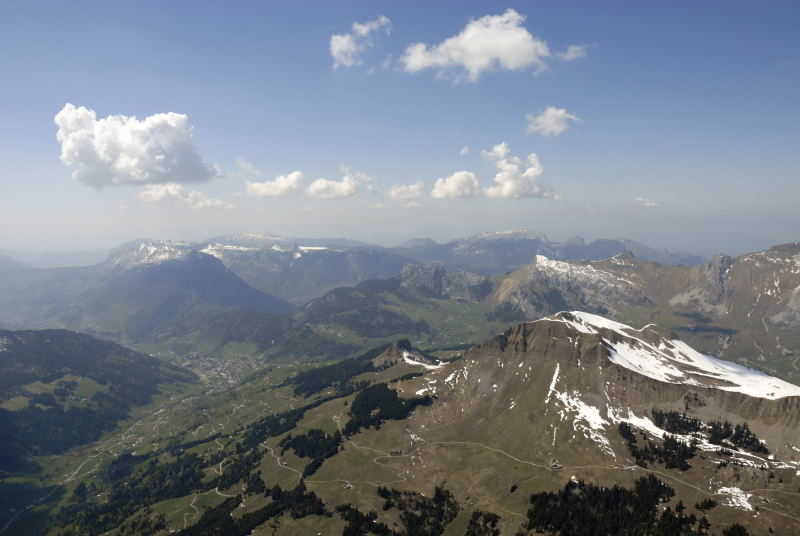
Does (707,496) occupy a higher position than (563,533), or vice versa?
(707,496)

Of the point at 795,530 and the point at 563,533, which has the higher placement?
the point at 795,530

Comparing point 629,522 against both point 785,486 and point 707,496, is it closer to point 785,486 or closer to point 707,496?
point 707,496

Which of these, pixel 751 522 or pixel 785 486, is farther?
pixel 785 486

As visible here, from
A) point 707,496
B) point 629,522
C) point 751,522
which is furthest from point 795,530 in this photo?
point 629,522

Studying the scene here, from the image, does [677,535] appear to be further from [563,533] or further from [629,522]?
[563,533]

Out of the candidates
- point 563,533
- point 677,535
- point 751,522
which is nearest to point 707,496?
point 751,522

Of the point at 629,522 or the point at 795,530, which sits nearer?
the point at 795,530

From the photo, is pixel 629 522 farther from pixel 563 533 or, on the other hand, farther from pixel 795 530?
pixel 795 530
